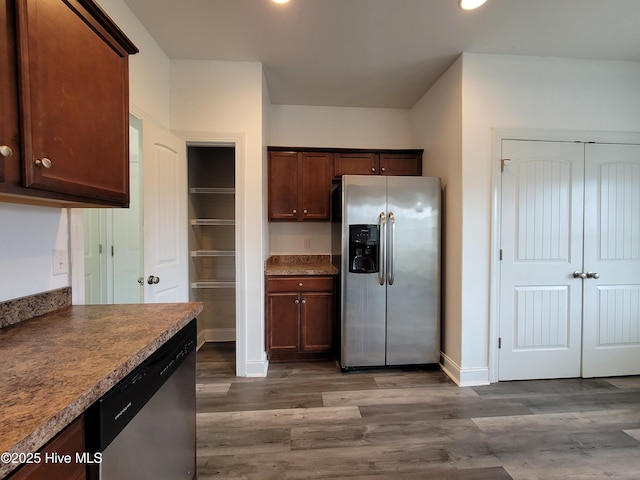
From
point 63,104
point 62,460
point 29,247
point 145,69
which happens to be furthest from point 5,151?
point 145,69

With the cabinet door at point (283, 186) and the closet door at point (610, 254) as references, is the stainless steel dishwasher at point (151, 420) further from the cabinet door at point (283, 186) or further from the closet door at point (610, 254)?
the closet door at point (610, 254)

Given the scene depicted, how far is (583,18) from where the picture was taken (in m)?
1.92

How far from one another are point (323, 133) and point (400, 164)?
3.32ft

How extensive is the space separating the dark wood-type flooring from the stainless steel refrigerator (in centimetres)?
27

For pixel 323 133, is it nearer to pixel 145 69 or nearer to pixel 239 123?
pixel 239 123

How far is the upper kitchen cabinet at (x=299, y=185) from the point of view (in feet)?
10.2

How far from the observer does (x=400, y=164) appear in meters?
3.22

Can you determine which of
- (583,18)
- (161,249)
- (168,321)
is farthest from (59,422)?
(583,18)

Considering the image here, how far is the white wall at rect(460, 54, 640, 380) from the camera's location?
2350 millimetres

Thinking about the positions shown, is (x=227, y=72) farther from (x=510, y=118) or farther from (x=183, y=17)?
(x=510, y=118)

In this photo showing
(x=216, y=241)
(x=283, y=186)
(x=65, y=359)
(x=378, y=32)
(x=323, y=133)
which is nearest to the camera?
(x=65, y=359)

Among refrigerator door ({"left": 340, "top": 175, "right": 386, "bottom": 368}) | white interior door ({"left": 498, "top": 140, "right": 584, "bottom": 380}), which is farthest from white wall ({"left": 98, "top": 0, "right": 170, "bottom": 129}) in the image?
white interior door ({"left": 498, "top": 140, "right": 584, "bottom": 380})

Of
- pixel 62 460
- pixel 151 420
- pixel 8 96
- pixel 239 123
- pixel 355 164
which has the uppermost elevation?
pixel 239 123

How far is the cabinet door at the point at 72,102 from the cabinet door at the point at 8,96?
18 mm
